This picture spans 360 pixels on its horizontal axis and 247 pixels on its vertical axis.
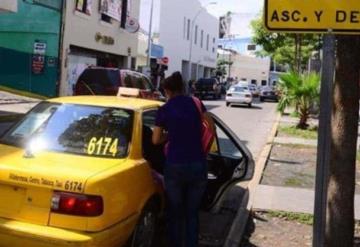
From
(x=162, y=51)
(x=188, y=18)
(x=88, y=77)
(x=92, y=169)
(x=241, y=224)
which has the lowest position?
(x=241, y=224)

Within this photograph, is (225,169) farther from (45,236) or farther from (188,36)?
(188,36)

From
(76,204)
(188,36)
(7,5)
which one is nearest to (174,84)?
(76,204)

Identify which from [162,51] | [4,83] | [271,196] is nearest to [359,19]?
[271,196]

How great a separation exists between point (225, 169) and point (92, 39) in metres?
24.0

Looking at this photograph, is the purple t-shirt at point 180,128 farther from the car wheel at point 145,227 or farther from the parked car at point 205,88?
the parked car at point 205,88

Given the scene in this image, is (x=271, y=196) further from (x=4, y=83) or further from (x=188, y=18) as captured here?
(x=188, y=18)

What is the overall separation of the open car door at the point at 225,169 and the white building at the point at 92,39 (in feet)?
68.0

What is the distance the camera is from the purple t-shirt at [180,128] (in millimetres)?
4805

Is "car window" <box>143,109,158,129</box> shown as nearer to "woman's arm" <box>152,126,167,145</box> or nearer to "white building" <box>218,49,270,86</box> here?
"woman's arm" <box>152,126,167,145</box>

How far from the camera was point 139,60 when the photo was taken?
139 feet

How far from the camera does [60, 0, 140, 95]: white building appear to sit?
2670 centimetres

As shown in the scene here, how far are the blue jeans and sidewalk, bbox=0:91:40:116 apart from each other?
13615mm

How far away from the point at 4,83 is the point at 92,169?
2417cm

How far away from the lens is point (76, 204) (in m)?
4.14
